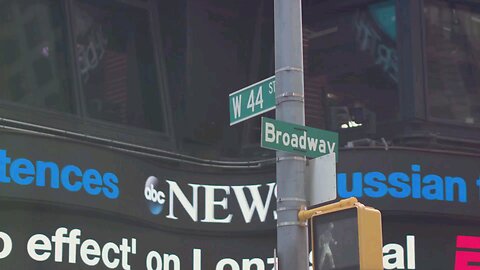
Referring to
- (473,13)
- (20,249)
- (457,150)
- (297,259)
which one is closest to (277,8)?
(297,259)

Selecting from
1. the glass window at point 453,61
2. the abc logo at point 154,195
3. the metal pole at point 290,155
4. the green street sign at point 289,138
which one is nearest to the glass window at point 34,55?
the abc logo at point 154,195

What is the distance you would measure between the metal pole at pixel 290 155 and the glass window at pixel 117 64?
20.1ft

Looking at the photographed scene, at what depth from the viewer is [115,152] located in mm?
13297

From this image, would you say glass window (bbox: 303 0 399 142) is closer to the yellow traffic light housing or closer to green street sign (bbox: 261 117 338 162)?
green street sign (bbox: 261 117 338 162)

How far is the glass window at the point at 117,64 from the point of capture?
46.4ft

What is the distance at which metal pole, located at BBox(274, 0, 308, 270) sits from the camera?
309 inches

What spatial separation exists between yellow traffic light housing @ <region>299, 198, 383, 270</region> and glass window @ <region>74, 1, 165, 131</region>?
710cm

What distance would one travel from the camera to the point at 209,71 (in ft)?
50.5

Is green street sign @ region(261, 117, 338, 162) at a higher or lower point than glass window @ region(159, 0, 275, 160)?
lower

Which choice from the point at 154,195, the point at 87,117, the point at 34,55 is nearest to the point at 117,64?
the point at 87,117

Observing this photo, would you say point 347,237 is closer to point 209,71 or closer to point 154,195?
point 154,195

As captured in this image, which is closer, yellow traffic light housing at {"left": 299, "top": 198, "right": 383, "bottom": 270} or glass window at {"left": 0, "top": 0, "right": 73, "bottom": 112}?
yellow traffic light housing at {"left": 299, "top": 198, "right": 383, "bottom": 270}

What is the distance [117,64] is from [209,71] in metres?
1.59

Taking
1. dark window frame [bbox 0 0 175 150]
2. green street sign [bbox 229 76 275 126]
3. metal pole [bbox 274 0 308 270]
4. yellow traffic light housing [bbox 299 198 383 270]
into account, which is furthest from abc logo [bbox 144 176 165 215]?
yellow traffic light housing [bbox 299 198 383 270]
